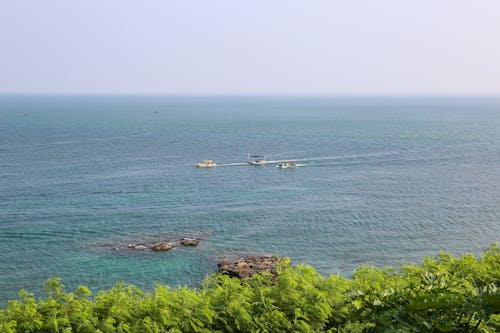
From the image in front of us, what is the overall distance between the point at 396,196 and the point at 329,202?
1209 cm

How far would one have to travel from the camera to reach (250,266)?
163ft

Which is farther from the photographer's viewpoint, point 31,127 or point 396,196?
point 31,127

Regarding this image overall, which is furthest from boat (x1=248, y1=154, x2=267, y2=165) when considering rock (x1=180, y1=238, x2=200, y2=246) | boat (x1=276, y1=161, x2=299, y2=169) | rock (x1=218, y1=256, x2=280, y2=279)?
rock (x1=218, y1=256, x2=280, y2=279)

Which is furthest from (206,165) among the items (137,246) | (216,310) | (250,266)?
(216,310)

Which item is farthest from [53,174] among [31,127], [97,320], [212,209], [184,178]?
[31,127]

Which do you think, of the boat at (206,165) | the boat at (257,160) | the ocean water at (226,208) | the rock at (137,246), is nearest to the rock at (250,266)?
the ocean water at (226,208)

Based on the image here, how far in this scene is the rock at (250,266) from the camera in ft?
158

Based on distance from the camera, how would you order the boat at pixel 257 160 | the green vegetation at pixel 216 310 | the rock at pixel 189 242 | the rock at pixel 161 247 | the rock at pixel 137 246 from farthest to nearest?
1. the boat at pixel 257 160
2. the rock at pixel 189 242
3. the rock at pixel 137 246
4. the rock at pixel 161 247
5. the green vegetation at pixel 216 310

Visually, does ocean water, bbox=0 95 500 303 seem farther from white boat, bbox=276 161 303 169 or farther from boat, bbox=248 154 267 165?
white boat, bbox=276 161 303 169

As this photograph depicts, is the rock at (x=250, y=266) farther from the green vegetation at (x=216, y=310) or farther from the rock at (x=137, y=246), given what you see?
the green vegetation at (x=216, y=310)

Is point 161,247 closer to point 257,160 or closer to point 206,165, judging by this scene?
point 206,165

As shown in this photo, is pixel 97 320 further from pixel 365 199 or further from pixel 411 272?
pixel 365 199

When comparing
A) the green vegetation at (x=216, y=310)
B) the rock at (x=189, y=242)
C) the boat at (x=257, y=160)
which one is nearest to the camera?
the green vegetation at (x=216, y=310)

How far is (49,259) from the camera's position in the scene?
53.4m
